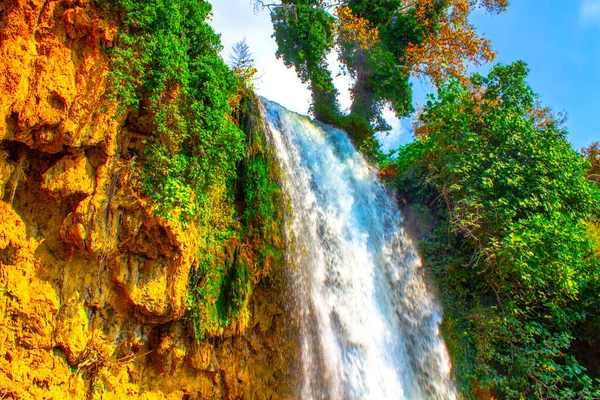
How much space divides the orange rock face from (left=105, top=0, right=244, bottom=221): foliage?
227 mm

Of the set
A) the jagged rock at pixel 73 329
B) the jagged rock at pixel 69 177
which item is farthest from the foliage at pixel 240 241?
the jagged rock at pixel 69 177

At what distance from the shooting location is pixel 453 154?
10219 millimetres

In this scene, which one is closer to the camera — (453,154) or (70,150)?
(70,150)

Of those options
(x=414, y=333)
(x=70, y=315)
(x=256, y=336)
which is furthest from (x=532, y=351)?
(x=70, y=315)

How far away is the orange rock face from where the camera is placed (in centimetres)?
478

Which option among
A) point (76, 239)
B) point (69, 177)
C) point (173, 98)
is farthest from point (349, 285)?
point (69, 177)

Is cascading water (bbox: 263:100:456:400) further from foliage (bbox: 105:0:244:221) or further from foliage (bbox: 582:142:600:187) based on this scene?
foliage (bbox: 582:142:600:187)

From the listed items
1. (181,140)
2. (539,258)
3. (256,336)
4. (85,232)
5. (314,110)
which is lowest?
(256,336)

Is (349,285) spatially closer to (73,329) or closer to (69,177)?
(73,329)

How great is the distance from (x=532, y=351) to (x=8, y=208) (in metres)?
9.83

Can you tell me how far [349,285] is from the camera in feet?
25.1

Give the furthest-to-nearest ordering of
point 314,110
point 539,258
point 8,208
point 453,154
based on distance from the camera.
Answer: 1. point 314,110
2. point 453,154
3. point 539,258
4. point 8,208

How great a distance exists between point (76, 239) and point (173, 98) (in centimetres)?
236

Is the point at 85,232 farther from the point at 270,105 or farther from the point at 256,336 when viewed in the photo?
the point at 270,105
